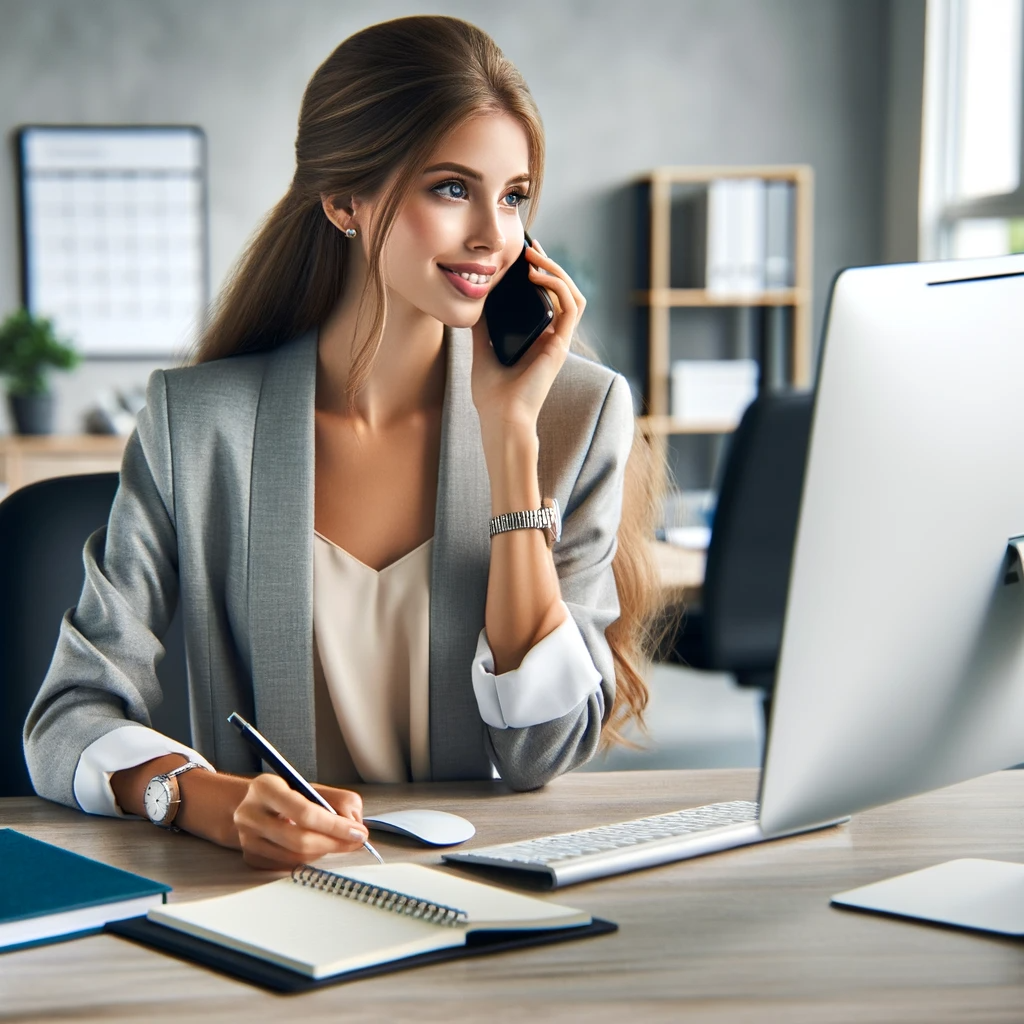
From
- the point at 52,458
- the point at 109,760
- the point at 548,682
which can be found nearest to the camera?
the point at 109,760

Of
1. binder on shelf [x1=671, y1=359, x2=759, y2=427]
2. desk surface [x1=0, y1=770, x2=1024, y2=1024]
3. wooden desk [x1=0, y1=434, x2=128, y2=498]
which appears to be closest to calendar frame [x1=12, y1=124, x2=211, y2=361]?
wooden desk [x1=0, y1=434, x2=128, y2=498]

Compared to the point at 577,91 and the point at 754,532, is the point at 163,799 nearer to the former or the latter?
the point at 754,532

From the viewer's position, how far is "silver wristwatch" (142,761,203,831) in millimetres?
1103

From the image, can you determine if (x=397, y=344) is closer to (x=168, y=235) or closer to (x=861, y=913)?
(x=861, y=913)

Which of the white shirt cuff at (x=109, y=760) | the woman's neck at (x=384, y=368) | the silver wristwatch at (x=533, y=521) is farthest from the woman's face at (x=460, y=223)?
the white shirt cuff at (x=109, y=760)

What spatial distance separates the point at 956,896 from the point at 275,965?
459 millimetres

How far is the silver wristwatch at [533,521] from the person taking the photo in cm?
136

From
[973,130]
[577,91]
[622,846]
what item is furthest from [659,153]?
[622,846]

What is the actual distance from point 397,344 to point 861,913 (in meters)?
0.87

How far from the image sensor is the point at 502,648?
1.34 m

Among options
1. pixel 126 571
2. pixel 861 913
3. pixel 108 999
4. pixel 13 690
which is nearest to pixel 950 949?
pixel 861 913

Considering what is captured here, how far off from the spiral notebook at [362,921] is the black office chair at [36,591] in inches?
24.8

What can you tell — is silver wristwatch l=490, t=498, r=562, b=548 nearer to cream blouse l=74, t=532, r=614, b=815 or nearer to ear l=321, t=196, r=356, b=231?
cream blouse l=74, t=532, r=614, b=815

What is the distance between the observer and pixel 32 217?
17.0ft
